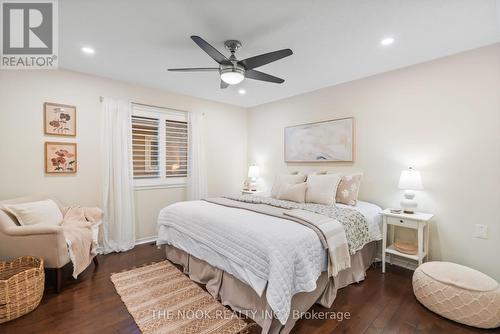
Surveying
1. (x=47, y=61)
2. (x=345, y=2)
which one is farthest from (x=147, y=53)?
(x=345, y=2)

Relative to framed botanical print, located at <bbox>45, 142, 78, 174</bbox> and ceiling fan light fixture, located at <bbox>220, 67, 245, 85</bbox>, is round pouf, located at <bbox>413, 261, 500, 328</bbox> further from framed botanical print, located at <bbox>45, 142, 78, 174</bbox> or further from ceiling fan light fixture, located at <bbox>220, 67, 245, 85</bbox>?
framed botanical print, located at <bbox>45, 142, 78, 174</bbox>

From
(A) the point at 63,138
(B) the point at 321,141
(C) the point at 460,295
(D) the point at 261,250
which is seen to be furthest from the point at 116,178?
(C) the point at 460,295

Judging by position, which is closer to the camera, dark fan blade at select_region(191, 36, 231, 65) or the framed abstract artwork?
dark fan blade at select_region(191, 36, 231, 65)

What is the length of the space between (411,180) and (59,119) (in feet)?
14.4

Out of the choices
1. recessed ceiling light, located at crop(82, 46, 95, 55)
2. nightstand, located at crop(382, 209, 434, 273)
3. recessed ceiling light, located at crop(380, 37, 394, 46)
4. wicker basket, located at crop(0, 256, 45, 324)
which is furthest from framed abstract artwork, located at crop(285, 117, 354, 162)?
wicker basket, located at crop(0, 256, 45, 324)

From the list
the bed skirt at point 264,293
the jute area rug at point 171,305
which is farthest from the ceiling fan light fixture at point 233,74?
the jute area rug at point 171,305

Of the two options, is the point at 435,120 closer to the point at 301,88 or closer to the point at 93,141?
the point at 301,88

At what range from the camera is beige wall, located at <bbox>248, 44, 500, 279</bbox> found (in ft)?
7.76

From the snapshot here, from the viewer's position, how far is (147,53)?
2.61m

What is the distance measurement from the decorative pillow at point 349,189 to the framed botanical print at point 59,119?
362cm

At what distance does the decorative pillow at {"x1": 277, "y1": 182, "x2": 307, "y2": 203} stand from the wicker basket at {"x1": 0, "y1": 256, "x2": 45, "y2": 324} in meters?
2.69

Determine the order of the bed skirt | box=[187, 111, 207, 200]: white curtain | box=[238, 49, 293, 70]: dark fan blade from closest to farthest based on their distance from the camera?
1. the bed skirt
2. box=[238, 49, 293, 70]: dark fan blade
3. box=[187, 111, 207, 200]: white curtain

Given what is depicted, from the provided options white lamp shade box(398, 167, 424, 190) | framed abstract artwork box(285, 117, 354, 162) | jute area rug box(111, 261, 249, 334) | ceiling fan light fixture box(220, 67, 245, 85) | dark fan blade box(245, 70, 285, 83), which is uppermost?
dark fan blade box(245, 70, 285, 83)

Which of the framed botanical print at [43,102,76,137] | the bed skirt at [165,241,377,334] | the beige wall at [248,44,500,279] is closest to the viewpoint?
the bed skirt at [165,241,377,334]
